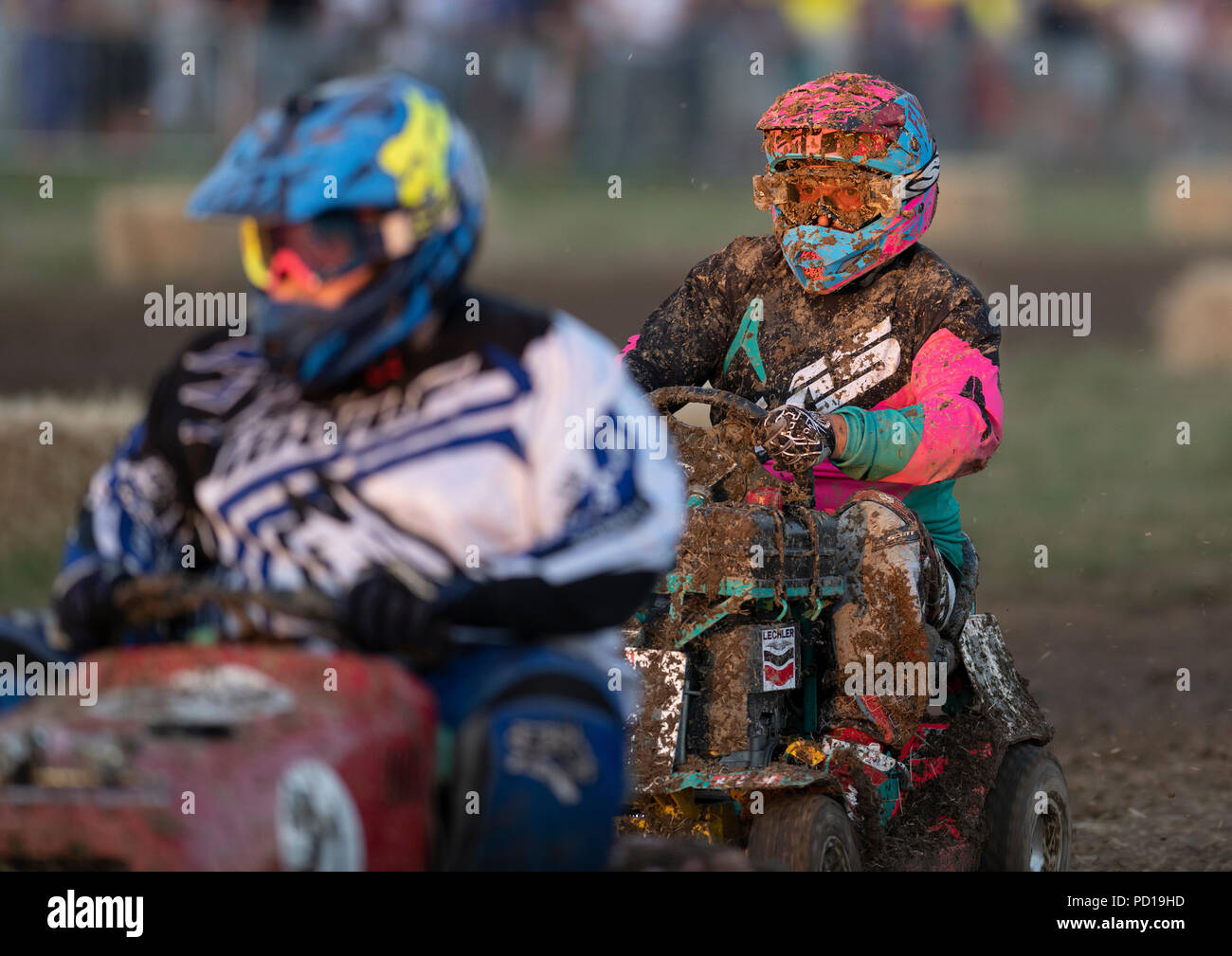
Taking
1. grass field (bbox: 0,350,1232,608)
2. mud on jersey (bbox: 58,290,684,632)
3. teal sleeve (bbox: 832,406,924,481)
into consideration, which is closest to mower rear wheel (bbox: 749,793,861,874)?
teal sleeve (bbox: 832,406,924,481)

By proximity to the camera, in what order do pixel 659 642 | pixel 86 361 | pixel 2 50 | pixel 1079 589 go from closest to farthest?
pixel 659 642
pixel 1079 589
pixel 86 361
pixel 2 50

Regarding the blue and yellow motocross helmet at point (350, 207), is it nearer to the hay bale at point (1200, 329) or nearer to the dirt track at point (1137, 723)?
the dirt track at point (1137, 723)

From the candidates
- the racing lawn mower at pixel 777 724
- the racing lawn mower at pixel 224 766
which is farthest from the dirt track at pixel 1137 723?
the racing lawn mower at pixel 224 766

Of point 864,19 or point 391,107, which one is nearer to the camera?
point 391,107

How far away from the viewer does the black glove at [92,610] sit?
153 inches

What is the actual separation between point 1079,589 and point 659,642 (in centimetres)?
824

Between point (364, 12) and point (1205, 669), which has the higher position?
point (364, 12)

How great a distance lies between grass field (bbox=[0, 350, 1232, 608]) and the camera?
1275 cm

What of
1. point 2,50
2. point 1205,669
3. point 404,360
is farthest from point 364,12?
point 404,360

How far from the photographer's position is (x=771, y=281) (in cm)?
668

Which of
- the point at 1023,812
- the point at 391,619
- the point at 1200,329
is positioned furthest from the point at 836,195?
the point at 1200,329

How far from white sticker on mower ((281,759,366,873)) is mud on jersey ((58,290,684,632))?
18.5 inches

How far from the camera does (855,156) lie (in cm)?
632

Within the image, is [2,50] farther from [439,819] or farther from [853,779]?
[439,819]
